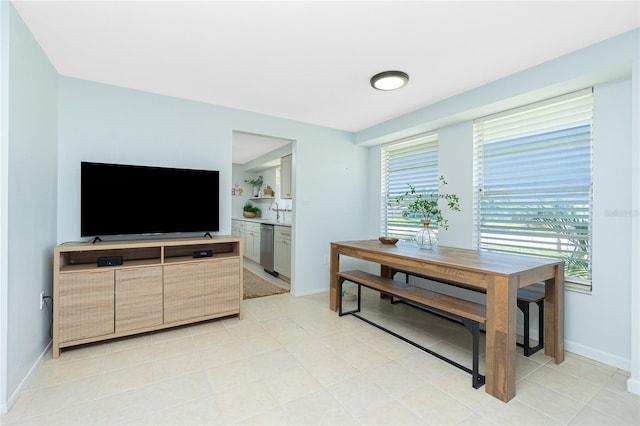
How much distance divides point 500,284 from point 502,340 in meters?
0.34

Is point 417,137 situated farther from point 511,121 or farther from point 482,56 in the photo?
point 482,56

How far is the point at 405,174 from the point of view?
397 cm

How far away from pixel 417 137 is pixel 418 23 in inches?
79.8

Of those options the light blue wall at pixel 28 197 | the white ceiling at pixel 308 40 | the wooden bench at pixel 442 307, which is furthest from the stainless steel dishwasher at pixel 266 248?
the light blue wall at pixel 28 197

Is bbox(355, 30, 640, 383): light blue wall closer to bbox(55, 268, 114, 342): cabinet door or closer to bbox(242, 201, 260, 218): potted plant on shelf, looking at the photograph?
bbox(55, 268, 114, 342): cabinet door

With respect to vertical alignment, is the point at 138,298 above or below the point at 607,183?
below

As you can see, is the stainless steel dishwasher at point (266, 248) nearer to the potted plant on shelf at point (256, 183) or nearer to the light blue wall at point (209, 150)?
the light blue wall at point (209, 150)

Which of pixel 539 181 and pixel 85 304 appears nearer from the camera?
pixel 85 304

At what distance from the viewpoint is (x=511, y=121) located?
2793 mm

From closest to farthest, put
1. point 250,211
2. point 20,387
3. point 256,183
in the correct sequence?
point 20,387 → point 250,211 → point 256,183

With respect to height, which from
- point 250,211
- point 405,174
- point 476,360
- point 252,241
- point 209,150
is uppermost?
point 209,150

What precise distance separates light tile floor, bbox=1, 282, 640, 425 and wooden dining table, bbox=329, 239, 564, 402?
0.15 metres

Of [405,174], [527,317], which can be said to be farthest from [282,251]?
[527,317]

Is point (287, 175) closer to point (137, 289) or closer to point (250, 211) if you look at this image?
point (250, 211)
